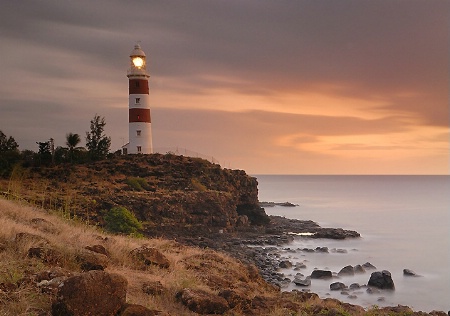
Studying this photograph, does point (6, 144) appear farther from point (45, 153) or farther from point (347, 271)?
point (347, 271)

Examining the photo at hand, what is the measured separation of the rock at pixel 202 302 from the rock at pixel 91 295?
2.27 meters

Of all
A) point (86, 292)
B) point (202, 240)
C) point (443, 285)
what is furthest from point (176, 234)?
point (86, 292)

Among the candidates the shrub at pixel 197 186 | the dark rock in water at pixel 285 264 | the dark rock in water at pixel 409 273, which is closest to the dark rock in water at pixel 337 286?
the dark rock in water at pixel 285 264

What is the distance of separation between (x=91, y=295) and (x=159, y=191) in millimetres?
42120

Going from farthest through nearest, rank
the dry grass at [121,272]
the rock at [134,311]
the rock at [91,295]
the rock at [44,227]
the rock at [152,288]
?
the rock at [44,227] < the rock at [152,288] < the rock at [134,311] < the dry grass at [121,272] < the rock at [91,295]

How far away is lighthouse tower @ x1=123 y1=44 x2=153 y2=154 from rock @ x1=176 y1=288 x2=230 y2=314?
165ft

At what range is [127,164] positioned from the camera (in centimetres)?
5538

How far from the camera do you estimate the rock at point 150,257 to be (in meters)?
12.8

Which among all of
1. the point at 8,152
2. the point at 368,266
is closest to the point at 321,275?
the point at 368,266

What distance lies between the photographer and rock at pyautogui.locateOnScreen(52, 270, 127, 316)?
23.8 feet

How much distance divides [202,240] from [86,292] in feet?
121

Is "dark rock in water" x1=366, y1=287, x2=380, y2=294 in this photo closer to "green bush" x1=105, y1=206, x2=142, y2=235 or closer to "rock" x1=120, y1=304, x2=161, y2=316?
"green bush" x1=105, y1=206, x2=142, y2=235

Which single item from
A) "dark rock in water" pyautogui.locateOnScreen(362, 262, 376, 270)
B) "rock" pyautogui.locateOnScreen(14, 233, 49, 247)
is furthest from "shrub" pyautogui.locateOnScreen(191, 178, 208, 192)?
"rock" pyautogui.locateOnScreen(14, 233, 49, 247)

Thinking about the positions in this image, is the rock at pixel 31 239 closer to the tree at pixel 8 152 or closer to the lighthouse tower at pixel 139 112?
the tree at pixel 8 152
